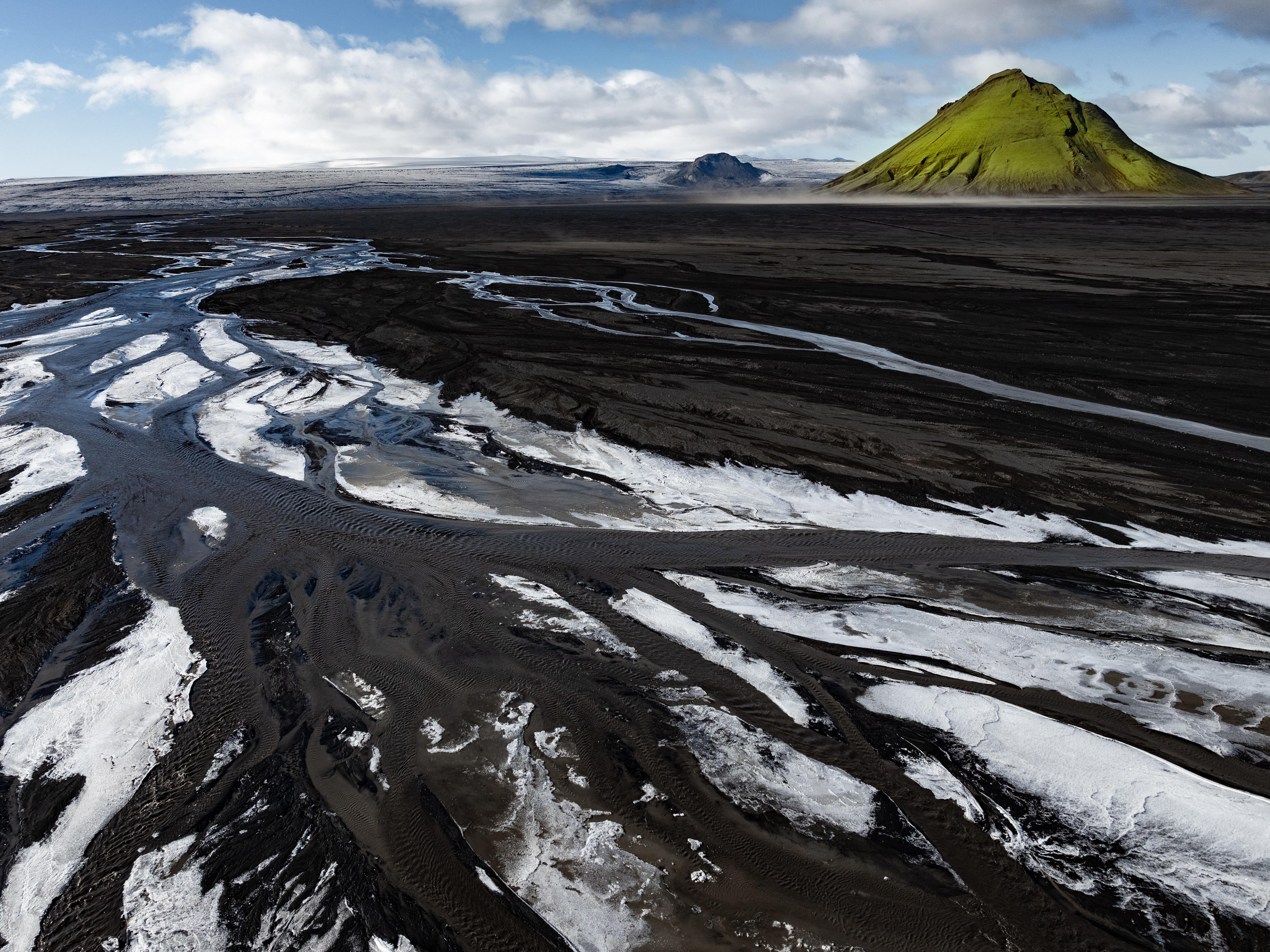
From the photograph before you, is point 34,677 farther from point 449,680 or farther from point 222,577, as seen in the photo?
point 449,680

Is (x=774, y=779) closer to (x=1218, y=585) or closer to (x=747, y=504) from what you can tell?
(x=747, y=504)

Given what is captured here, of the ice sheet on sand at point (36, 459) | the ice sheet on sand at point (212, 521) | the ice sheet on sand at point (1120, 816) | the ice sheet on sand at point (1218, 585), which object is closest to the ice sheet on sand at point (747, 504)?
the ice sheet on sand at point (1218, 585)

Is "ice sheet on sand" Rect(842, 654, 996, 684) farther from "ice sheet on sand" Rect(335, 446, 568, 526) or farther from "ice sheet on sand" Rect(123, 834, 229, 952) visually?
"ice sheet on sand" Rect(123, 834, 229, 952)

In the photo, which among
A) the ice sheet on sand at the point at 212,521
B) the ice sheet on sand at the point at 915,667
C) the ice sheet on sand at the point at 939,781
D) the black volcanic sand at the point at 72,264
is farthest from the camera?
the black volcanic sand at the point at 72,264

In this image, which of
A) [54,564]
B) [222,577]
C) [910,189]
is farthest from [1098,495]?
[910,189]

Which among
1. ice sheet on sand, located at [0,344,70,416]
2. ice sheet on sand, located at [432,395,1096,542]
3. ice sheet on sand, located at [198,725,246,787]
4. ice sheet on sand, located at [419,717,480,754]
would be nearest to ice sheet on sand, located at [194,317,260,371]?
ice sheet on sand, located at [0,344,70,416]

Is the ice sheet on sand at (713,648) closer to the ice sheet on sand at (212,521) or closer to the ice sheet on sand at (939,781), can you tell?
A: the ice sheet on sand at (939,781)

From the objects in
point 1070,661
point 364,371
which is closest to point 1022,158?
point 364,371
